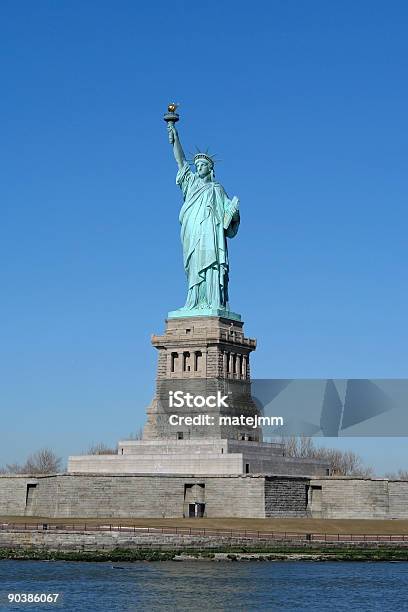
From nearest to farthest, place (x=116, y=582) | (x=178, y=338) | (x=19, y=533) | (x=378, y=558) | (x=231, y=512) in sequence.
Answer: (x=116, y=582) → (x=378, y=558) → (x=19, y=533) → (x=231, y=512) → (x=178, y=338)

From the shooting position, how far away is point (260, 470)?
63.8 metres

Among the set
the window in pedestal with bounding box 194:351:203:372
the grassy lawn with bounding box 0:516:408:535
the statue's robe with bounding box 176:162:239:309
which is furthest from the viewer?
the statue's robe with bounding box 176:162:239:309

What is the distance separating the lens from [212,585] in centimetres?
4147

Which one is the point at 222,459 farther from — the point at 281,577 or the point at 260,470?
the point at 281,577

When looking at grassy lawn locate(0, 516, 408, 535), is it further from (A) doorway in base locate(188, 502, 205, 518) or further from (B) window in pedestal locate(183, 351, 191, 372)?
(B) window in pedestal locate(183, 351, 191, 372)

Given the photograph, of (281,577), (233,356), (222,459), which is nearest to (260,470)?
(222,459)

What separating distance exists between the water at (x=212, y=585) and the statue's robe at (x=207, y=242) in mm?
24400

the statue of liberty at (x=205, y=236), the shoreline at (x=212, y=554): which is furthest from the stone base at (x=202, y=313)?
the shoreline at (x=212, y=554)

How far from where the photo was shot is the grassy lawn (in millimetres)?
56062

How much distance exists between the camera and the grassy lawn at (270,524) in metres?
56.1

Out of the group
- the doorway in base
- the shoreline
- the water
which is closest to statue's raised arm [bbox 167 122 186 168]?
the doorway in base

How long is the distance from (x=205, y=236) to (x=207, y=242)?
0.39 metres

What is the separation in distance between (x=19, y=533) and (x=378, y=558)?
1568 centimetres

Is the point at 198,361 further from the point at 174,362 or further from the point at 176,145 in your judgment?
the point at 176,145
